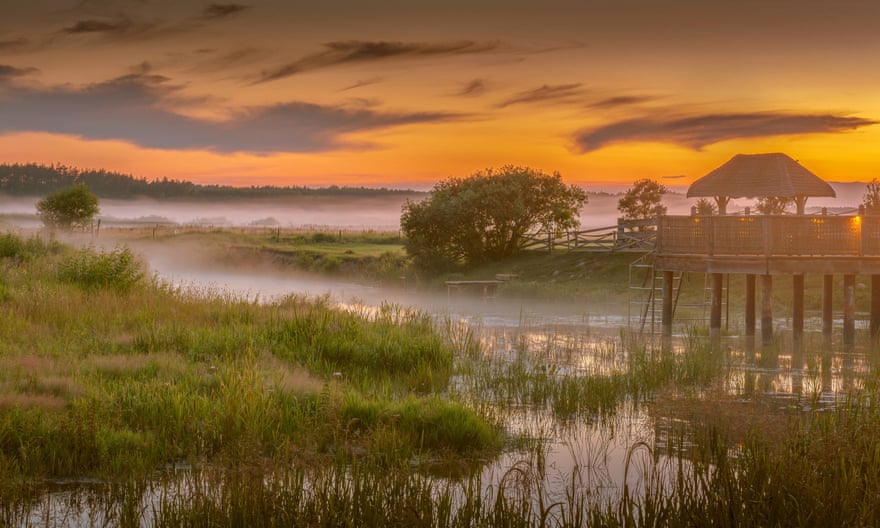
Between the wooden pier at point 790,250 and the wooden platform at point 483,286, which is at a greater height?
the wooden pier at point 790,250

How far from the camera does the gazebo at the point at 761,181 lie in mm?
32688

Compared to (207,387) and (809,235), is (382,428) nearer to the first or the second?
(207,387)

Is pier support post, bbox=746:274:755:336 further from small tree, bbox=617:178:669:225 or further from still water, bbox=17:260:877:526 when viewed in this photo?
small tree, bbox=617:178:669:225

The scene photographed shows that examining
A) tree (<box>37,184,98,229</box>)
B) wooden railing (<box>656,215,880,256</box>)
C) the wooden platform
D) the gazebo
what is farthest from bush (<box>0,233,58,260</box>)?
tree (<box>37,184,98,229</box>)

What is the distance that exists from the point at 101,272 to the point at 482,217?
30.6m

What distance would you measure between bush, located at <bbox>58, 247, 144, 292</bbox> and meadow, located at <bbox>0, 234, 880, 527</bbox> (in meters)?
3.26

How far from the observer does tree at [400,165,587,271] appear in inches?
2077

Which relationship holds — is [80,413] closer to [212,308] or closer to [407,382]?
[407,382]

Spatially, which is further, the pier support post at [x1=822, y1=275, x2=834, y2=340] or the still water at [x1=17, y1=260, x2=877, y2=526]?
the pier support post at [x1=822, y1=275, x2=834, y2=340]

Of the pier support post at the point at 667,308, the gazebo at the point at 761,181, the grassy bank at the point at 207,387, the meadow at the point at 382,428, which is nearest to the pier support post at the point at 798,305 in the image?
the pier support post at the point at 667,308

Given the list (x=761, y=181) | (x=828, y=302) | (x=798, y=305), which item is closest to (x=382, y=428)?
(x=798, y=305)

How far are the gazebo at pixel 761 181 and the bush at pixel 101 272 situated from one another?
2149 centimetres

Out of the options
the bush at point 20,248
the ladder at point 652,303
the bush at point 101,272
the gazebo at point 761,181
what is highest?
the gazebo at point 761,181

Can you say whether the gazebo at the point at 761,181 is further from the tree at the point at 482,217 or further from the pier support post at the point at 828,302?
the tree at the point at 482,217
